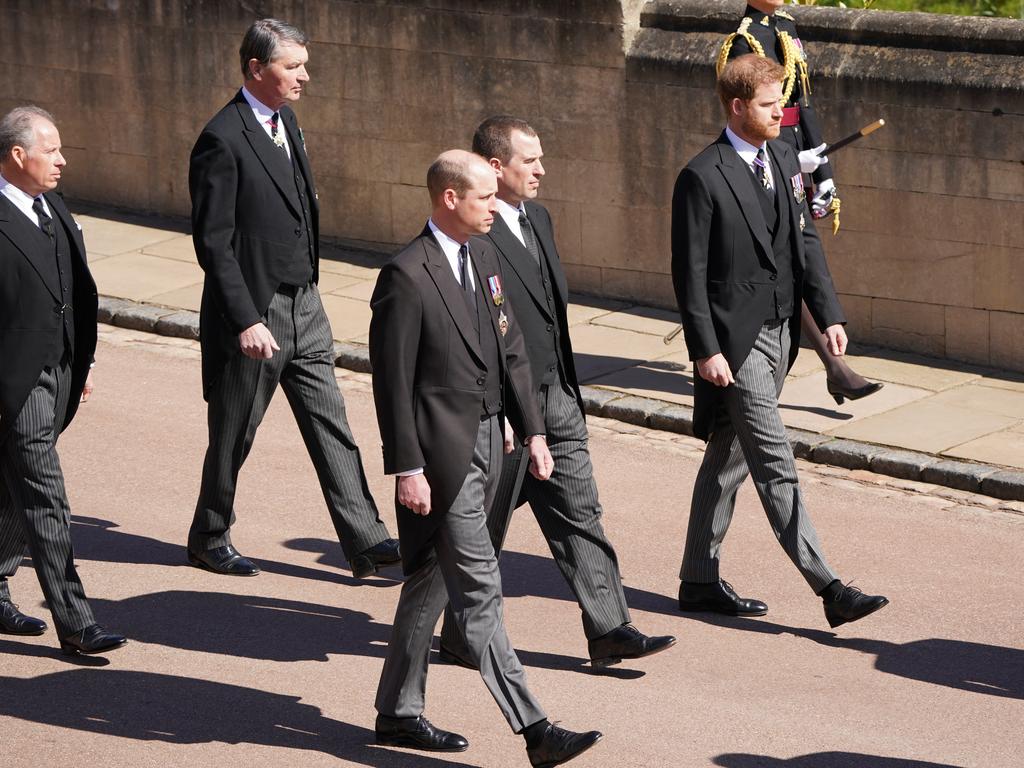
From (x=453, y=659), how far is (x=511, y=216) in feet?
5.28

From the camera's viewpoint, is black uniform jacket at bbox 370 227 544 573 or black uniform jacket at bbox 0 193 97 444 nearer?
black uniform jacket at bbox 370 227 544 573

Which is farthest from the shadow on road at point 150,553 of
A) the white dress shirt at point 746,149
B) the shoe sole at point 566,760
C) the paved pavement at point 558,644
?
the white dress shirt at point 746,149

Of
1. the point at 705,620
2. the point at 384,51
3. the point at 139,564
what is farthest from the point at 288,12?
the point at 705,620

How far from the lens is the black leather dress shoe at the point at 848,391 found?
9.95m

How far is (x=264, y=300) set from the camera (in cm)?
797

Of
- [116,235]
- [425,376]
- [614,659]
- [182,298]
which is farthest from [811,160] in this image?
[116,235]

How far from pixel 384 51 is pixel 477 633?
7.61 m

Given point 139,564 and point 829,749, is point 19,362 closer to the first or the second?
point 139,564

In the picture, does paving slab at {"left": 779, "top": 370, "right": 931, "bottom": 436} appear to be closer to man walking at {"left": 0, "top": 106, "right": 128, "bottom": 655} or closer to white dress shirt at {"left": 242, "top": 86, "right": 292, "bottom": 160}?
white dress shirt at {"left": 242, "top": 86, "right": 292, "bottom": 160}

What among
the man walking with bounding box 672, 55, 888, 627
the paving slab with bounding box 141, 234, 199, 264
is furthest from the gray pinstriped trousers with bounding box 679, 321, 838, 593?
the paving slab with bounding box 141, 234, 199, 264

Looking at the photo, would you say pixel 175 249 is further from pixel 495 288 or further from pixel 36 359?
pixel 495 288

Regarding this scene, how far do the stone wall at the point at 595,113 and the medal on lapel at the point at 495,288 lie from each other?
521 centimetres

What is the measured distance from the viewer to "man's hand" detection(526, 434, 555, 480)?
634 centimetres

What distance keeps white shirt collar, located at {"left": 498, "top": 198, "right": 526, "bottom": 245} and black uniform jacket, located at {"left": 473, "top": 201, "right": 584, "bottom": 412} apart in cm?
2
